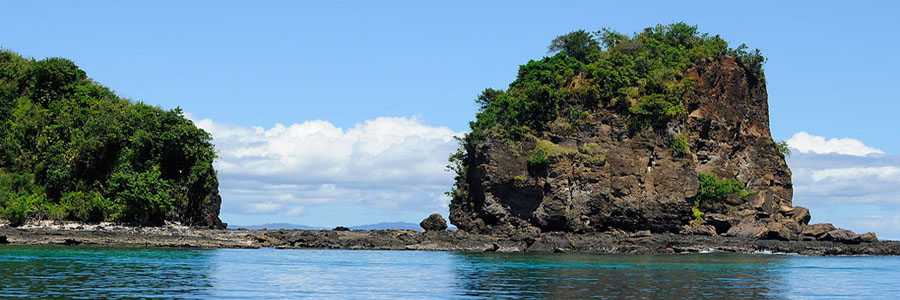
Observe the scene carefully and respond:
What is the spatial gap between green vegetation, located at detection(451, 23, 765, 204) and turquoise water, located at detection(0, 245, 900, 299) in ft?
63.3

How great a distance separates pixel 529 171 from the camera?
74.6 meters

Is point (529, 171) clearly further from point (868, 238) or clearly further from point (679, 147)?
point (868, 238)

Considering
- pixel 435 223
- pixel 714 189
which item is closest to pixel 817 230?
pixel 714 189

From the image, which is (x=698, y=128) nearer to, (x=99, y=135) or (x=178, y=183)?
(x=178, y=183)

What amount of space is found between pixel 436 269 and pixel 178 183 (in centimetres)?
3205

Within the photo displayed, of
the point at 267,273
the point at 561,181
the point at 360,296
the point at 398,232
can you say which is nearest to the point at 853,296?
the point at 360,296

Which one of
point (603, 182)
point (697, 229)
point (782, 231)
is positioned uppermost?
point (603, 182)

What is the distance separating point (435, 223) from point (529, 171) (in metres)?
10.4

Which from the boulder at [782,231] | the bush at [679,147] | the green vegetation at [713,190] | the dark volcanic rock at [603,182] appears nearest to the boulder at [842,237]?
the boulder at [782,231]

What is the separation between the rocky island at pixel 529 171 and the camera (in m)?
68.8

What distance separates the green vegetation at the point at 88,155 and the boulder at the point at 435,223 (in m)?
18.9

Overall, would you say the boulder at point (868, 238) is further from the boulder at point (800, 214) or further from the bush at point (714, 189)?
the bush at point (714, 189)

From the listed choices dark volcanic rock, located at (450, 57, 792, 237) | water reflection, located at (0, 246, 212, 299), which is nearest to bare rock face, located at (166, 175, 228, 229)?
water reflection, located at (0, 246, 212, 299)

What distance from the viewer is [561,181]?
243 ft
